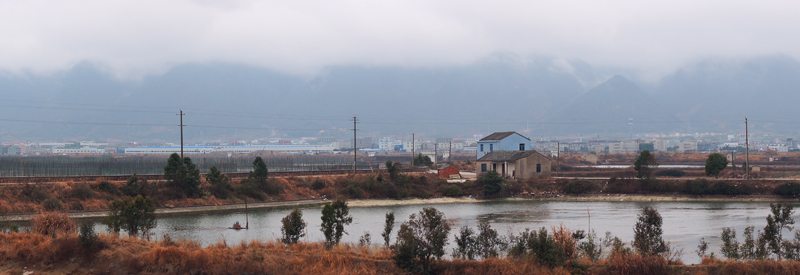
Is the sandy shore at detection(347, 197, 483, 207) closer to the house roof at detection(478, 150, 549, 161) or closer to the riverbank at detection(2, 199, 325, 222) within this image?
the riverbank at detection(2, 199, 325, 222)

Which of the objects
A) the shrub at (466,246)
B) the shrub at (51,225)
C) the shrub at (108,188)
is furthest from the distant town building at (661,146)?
the shrub at (51,225)

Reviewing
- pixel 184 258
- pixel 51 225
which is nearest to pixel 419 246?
pixel 184 258

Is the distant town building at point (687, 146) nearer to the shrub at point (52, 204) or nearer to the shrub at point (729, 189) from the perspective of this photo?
the shrub at point (729, 189)

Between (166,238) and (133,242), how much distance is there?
0.87 meters

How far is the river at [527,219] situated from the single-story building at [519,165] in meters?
9.27

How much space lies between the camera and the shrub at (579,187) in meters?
49.3

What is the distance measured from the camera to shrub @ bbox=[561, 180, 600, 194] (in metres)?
49.3

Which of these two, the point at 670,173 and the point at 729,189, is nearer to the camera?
the point at 729,189

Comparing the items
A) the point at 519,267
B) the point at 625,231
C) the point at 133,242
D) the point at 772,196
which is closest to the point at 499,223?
the point at 625,231

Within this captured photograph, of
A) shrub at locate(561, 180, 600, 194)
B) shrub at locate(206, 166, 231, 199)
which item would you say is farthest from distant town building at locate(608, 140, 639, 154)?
shrub at locate(206, 166, 231, 199)

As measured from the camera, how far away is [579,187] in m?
49.8

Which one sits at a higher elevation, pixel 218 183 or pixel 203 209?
pixel 218 183

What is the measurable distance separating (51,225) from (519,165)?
40442 millimetres

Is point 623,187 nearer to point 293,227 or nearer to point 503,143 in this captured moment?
point 503,143
